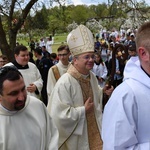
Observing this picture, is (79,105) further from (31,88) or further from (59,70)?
(59,70)

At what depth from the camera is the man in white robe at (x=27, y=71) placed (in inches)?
206

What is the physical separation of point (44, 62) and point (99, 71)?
1.39 m

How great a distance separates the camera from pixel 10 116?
285 cm

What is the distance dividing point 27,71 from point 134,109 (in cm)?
394

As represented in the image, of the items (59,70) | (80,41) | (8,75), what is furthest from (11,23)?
(8,75)

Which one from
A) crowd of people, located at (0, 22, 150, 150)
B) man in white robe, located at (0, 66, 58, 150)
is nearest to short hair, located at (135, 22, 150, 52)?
crowd of people, located at (0, 22, 150, 150)

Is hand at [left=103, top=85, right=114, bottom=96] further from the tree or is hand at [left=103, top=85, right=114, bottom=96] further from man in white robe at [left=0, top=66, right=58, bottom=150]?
the tree

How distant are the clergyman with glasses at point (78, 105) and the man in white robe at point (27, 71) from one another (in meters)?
1.22

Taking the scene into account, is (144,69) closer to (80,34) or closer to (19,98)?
(19,98)

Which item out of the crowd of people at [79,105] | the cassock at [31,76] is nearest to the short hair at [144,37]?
the crowd of people at [79,105]

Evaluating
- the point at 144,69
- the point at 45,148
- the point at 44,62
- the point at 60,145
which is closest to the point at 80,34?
the point at 60,145

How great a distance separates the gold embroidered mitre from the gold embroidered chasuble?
0.26 metres

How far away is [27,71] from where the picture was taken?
221 inches

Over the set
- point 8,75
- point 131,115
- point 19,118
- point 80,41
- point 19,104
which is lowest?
point 19,118
